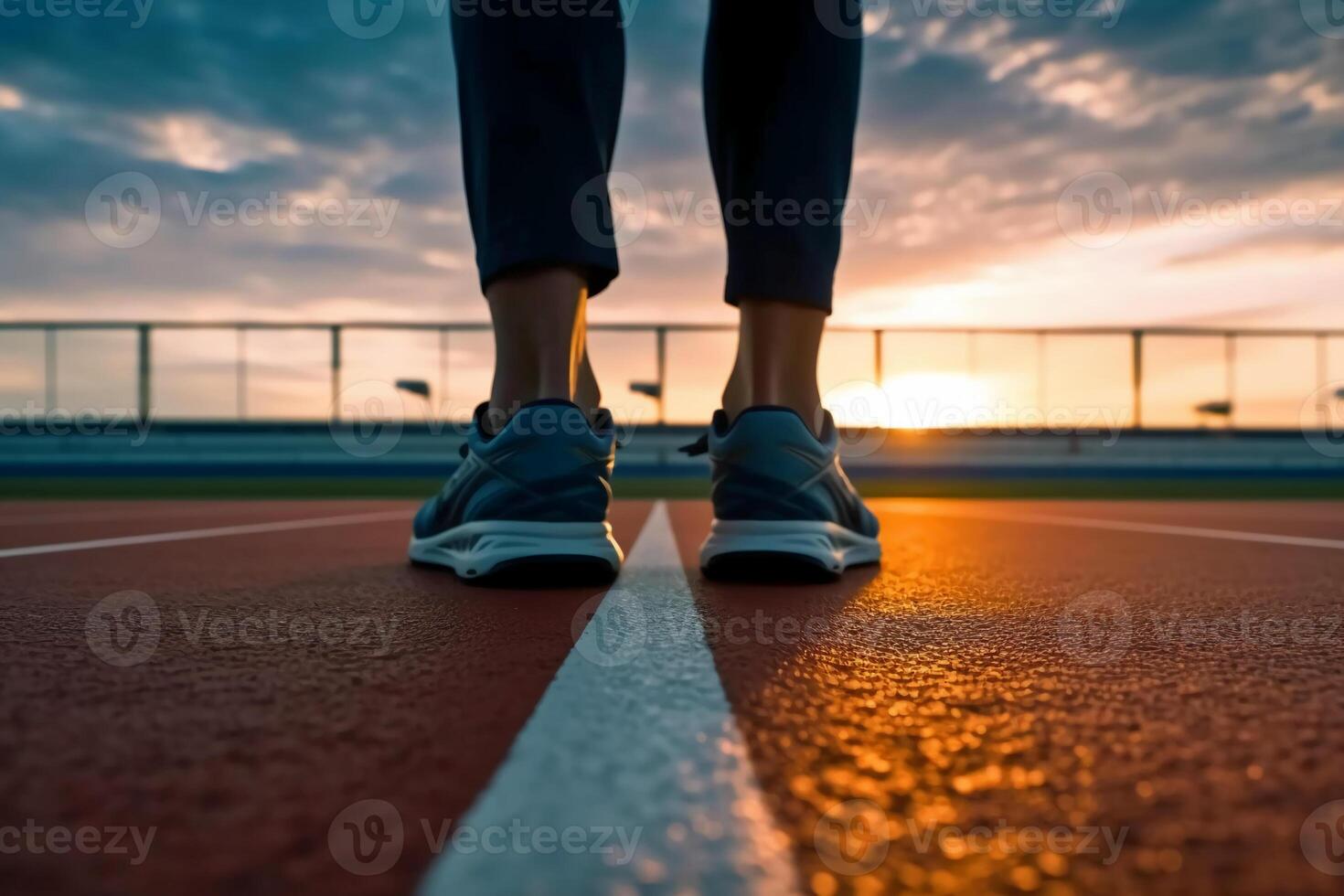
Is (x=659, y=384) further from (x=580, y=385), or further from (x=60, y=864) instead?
(x=60, y=864)

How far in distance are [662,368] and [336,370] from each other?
12.1 ft

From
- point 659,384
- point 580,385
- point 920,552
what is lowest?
point 920,552

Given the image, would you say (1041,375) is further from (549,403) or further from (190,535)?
(549,403)

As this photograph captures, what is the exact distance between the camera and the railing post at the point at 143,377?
957 centimetres

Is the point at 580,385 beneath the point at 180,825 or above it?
above

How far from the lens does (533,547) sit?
3.13 feet

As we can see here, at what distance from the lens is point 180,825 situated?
1.04 ft

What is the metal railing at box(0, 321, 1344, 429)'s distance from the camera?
9.66m

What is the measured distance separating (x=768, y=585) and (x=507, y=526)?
1.01 feet

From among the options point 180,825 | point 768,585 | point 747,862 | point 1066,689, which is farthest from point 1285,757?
point 768,585

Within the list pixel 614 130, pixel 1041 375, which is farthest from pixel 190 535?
pixel 1041 375

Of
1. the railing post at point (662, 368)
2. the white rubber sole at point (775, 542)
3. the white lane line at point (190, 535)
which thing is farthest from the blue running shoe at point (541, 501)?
the railing post at point (662, 368)

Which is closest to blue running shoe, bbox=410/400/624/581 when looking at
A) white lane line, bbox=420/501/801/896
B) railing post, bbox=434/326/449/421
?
white lane line, bbox=420/501/801/896

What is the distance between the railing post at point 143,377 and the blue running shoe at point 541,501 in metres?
10.2
